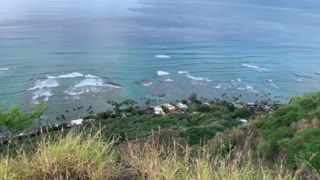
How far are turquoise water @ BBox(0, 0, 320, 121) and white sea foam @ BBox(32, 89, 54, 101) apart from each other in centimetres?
9

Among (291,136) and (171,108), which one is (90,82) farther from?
(291,136)

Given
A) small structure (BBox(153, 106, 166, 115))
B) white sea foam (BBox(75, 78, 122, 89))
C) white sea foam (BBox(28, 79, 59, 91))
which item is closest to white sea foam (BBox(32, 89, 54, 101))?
white sea foam (BBox(28, 79, 59, 91))

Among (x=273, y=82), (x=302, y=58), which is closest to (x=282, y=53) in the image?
(x=302, y=58)

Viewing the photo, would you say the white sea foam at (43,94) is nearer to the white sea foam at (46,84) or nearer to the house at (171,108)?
the white sea foam at (46,84)

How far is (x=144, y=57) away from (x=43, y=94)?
53.5 ft

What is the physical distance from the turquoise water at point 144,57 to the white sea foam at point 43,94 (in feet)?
0.29

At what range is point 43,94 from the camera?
110 ft

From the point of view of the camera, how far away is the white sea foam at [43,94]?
32.8 metres

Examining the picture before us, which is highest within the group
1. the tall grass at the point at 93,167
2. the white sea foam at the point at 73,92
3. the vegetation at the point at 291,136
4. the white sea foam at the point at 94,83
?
the tall grass at the point at 93,167

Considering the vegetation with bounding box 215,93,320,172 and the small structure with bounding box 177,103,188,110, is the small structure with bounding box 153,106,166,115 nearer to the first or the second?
the small structure with bounding box 177,103,188,110

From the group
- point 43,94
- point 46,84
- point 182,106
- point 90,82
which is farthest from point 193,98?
point 46,84

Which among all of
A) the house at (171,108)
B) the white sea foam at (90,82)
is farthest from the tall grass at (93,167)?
the white sea foam at (90,82)

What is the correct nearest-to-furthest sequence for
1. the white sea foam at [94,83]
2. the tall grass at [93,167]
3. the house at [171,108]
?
1. the tall grass at [93,167]
2. the house at [171,108]
3. the white sea foam at [94,83]

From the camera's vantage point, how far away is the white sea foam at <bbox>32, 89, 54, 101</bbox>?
107 ft
